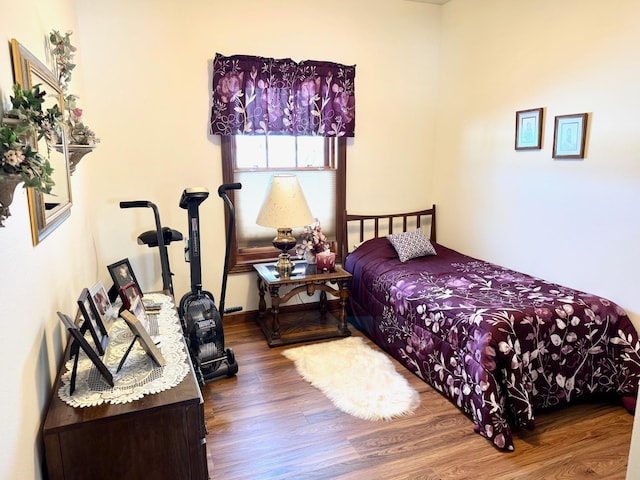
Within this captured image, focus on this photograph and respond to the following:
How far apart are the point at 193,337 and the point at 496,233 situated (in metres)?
2.44

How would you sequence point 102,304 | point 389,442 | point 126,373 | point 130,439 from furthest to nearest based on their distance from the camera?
point 389,442, point 102,304, point 126,373, point 130,439

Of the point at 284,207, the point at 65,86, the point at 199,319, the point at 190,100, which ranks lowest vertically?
the point at 199,319

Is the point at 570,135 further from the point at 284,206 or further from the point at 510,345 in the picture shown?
the point at 284,206

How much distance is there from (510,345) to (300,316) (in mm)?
1999

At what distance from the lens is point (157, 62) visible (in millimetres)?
3262

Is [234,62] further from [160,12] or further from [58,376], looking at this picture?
[58,376]

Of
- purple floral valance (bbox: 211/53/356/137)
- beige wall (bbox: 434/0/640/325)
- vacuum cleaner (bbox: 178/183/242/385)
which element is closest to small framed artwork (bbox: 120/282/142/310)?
vacuum cleaner (bbox: 178/183/242/385)

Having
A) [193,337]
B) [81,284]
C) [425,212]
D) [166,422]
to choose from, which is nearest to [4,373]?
[166,422]

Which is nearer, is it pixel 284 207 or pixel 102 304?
pixel 102 304

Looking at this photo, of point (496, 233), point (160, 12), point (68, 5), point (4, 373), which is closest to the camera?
point (4, 373)

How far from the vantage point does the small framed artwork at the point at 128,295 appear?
1.85 metres

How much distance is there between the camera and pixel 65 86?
2.15m

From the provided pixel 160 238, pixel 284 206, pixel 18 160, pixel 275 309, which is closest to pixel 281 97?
pixel 284 206

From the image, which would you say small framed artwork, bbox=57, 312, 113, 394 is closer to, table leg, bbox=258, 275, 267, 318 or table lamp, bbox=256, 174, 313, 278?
table lamp, bbox=256, 174, 313, 278
